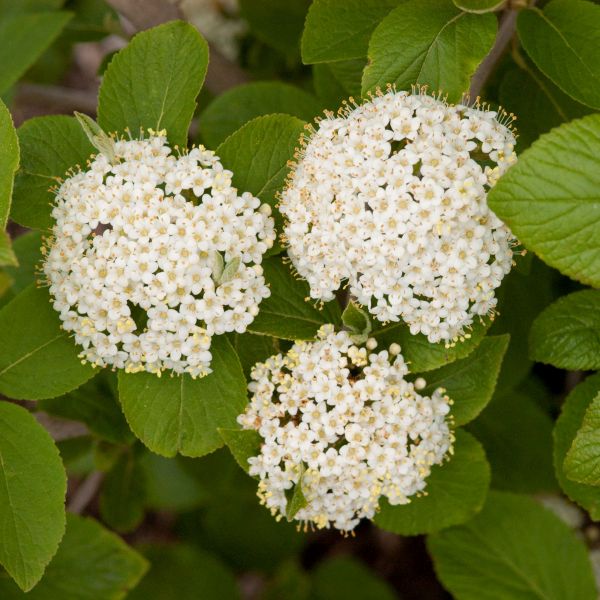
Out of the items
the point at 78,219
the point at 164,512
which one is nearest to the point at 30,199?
the point at 78,219

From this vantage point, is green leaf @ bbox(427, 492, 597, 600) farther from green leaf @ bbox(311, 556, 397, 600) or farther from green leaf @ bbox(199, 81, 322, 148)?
green leaf @ bbox(199, 81, 322, 148)

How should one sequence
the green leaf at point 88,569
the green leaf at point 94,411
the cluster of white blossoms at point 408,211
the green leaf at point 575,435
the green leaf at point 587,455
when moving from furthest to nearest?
the green leaf at point 88,569 < the green leaf at point 94,411 < the green leaf at point 575,435 < the green leaf at point 587,455 < the cluster of white blossoms at point 408,211

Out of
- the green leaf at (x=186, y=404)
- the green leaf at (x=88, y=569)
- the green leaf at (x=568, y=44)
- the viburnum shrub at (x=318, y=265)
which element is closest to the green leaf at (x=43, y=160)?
the viburnum shrub at (x=318, y=265)

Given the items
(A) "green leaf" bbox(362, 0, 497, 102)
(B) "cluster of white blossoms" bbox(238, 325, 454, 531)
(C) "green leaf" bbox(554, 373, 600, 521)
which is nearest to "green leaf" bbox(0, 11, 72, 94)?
(A) "green leaf" bbox(362, 0, 497, 102)

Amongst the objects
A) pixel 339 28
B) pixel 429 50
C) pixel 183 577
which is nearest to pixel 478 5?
pixel 429 50

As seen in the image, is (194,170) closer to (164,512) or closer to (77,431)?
(77,431)

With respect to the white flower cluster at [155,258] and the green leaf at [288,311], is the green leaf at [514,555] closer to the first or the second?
the green leaf at [288,311]

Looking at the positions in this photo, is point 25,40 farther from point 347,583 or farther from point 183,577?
point 347,583

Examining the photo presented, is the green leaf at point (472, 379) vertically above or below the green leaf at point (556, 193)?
below
